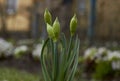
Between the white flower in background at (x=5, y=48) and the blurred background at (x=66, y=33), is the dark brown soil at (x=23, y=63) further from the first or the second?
the white flower in background at (x=5, y=48)

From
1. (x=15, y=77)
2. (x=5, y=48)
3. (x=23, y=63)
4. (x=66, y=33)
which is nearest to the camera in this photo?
(x=15, y=77)

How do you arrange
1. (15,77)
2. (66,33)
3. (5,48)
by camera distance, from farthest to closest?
(66,33)
(5,48)
(15,77)

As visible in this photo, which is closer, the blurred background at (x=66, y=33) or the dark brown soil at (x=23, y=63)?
the blurred background at (x=66, y=33)

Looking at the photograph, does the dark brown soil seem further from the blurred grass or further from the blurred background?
the blurred grass

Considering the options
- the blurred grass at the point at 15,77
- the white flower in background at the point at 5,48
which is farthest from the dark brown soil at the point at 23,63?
the blurred grass at the point at 15,77

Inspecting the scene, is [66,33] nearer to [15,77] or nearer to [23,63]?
[23,63]

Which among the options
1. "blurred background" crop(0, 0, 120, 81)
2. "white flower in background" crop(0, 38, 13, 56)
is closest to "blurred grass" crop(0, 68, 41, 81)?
"blurred background" crop(0, 0, 120, 81)

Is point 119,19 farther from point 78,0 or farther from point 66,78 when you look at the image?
point 66,78

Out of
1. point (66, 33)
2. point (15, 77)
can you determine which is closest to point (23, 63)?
point (15, 77)
